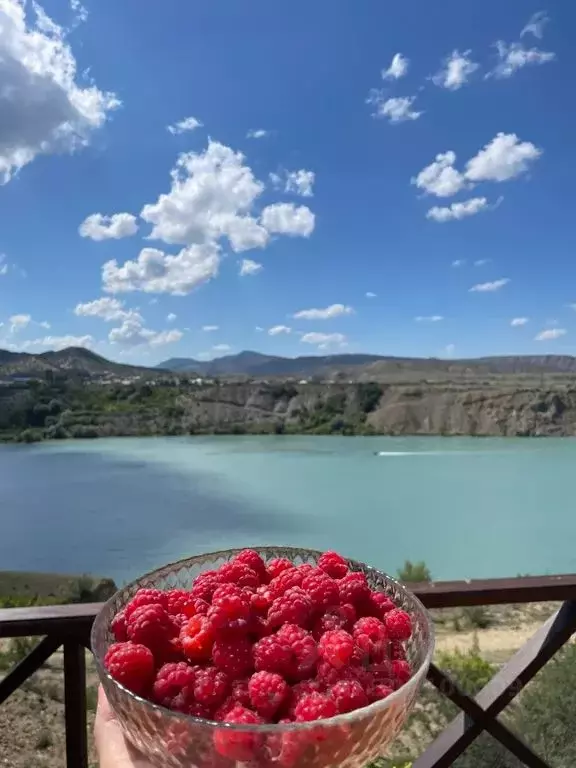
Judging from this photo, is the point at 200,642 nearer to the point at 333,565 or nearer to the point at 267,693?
the point at 267,693

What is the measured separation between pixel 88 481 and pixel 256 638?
40.3 ft

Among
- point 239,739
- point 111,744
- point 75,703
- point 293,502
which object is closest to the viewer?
point 239,739

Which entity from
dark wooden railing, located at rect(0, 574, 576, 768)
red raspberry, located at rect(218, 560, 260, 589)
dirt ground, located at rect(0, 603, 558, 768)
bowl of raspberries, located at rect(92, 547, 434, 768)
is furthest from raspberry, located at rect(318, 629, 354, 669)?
dirt ground, located at rect(0, 603, 558, 768)

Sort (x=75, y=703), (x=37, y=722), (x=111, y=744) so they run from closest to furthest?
(x=111, y=744) < (x=75, y=703) < (x=37, y=722)

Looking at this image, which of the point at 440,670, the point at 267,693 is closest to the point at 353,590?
the point at 267,693

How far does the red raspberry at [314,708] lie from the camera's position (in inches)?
14.8

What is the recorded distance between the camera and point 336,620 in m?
0.46

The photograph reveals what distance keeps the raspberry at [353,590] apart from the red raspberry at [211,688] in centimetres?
12

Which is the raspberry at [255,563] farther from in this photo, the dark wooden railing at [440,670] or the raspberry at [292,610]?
the dark wooden railing at [440,670]

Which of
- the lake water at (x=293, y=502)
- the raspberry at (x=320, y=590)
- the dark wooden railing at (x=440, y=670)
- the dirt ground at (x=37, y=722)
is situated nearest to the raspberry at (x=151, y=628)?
the raspberry at (x=320, y=590)

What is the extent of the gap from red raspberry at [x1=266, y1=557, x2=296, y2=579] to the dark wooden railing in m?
0.33

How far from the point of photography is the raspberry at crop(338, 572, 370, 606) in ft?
1.65

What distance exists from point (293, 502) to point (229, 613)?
37.0ft

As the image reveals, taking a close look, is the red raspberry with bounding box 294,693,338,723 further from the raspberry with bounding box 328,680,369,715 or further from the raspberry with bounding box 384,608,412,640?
the raspberry with bounding box 384,608,412,640
